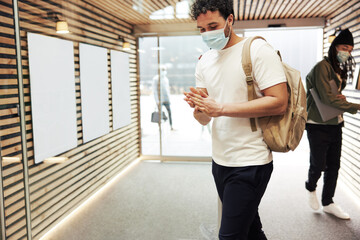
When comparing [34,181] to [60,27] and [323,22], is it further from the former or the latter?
[323,22]

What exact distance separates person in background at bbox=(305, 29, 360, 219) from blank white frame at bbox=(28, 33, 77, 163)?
2.11 meters

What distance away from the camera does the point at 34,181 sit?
2006 mm

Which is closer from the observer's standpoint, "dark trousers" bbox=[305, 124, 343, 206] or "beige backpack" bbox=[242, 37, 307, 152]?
"beige backpack" bbox=[242, 37, 307, 152]

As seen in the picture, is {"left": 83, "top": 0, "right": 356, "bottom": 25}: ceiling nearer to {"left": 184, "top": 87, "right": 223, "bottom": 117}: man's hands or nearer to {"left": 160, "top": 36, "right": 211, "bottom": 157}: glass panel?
{"left": 160, "top": 36, "right": 211, "bottom": 157}: glass panel

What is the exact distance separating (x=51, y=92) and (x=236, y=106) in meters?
1.29

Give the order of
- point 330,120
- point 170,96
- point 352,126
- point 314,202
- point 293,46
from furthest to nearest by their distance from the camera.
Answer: point 352,126 < point 314,202 < point 293,46 < point 330,120 < point 170,96

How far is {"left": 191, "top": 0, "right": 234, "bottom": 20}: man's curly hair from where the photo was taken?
4.27 feet

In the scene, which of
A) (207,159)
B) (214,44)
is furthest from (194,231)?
(214,44)

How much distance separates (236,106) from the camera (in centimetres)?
123

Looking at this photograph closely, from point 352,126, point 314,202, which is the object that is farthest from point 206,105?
point 352,126

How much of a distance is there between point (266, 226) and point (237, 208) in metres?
1.73

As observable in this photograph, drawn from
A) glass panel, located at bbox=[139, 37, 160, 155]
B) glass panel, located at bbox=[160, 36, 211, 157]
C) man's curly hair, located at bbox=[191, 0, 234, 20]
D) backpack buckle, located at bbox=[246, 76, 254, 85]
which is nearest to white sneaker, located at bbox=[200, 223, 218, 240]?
A: glass panel, located at bbox=[160, 36, 211, 157]

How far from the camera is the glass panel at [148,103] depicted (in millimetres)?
2766

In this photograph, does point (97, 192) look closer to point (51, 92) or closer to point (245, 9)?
point (51, 92)
